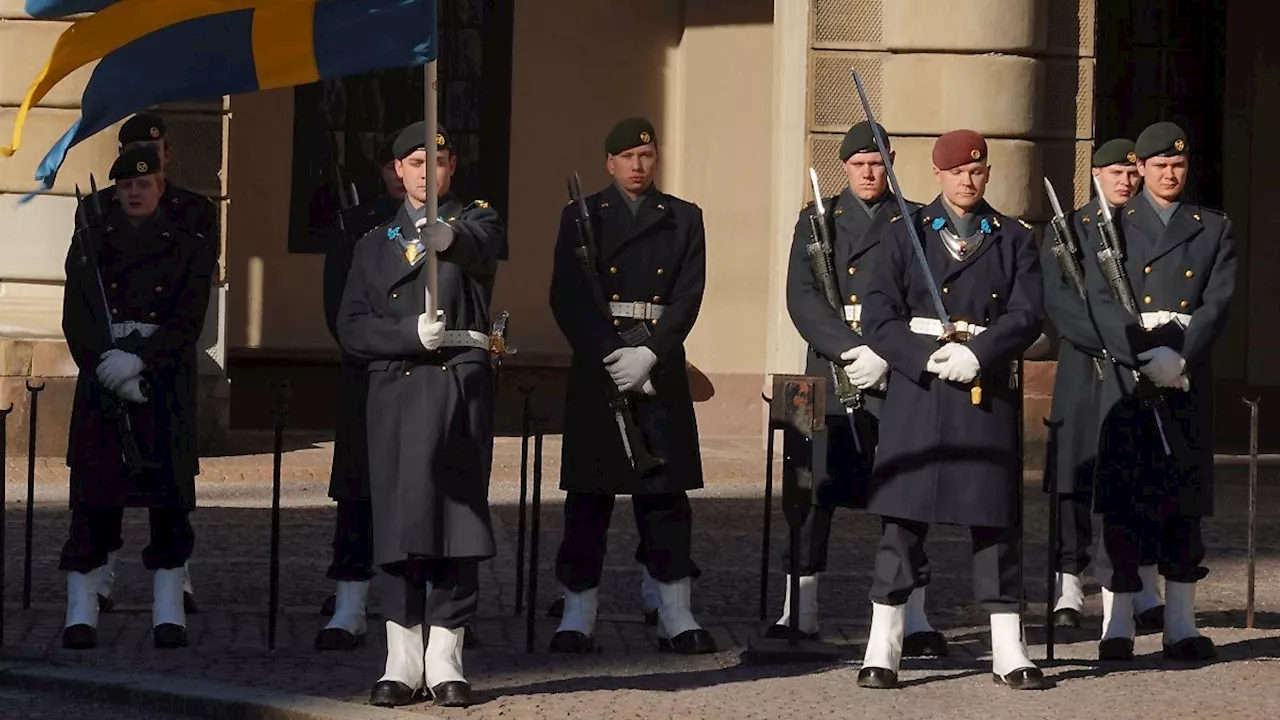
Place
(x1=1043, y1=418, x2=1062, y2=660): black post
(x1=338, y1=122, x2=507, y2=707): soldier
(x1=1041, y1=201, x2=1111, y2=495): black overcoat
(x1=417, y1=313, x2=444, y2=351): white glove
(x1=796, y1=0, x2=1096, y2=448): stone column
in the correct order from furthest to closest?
(x1=796, y1=0, x2=1096, y2=448): stone column
(x1=1041, y1=201, x2=1111, y2=495): black overcoat
(x1=1043, y1=418, x2=1062, y2=660): black post
(x1=338, y1=122, x2=507, y2=707): soldier
(x1=417, y1=313, x2=444, y2=351): white glove

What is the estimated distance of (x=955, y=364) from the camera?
29.0 feet

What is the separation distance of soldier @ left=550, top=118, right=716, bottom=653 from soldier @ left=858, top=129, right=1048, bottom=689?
1.04m

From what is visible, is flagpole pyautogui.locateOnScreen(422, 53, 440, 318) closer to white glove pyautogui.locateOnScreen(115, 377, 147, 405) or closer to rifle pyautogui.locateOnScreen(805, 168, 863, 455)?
white glove pyautogui.locateOnScreen(115, 377, 147, 405)

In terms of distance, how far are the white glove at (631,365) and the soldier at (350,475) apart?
3.04ft

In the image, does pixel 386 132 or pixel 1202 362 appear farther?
pixel 386 132

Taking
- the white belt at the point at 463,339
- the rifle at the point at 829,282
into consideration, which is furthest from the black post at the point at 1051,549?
the white belt at the point at 463,339

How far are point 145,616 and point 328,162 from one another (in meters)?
8.30

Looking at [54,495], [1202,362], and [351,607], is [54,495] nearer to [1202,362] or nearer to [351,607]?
[351,607]

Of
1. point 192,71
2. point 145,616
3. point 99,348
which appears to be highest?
point 192,71

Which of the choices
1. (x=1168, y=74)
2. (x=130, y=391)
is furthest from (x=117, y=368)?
(x=1168, y=74)

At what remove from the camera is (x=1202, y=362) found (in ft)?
32.4

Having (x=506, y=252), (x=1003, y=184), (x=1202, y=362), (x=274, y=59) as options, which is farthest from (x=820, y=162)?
(x=274, y=59)

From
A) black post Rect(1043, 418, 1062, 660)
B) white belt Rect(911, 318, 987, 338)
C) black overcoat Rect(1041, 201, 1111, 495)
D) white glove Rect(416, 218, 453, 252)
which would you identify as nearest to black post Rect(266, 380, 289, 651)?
white glove Rect(416, 218, 453, 252)

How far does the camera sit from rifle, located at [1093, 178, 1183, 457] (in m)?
9.87
